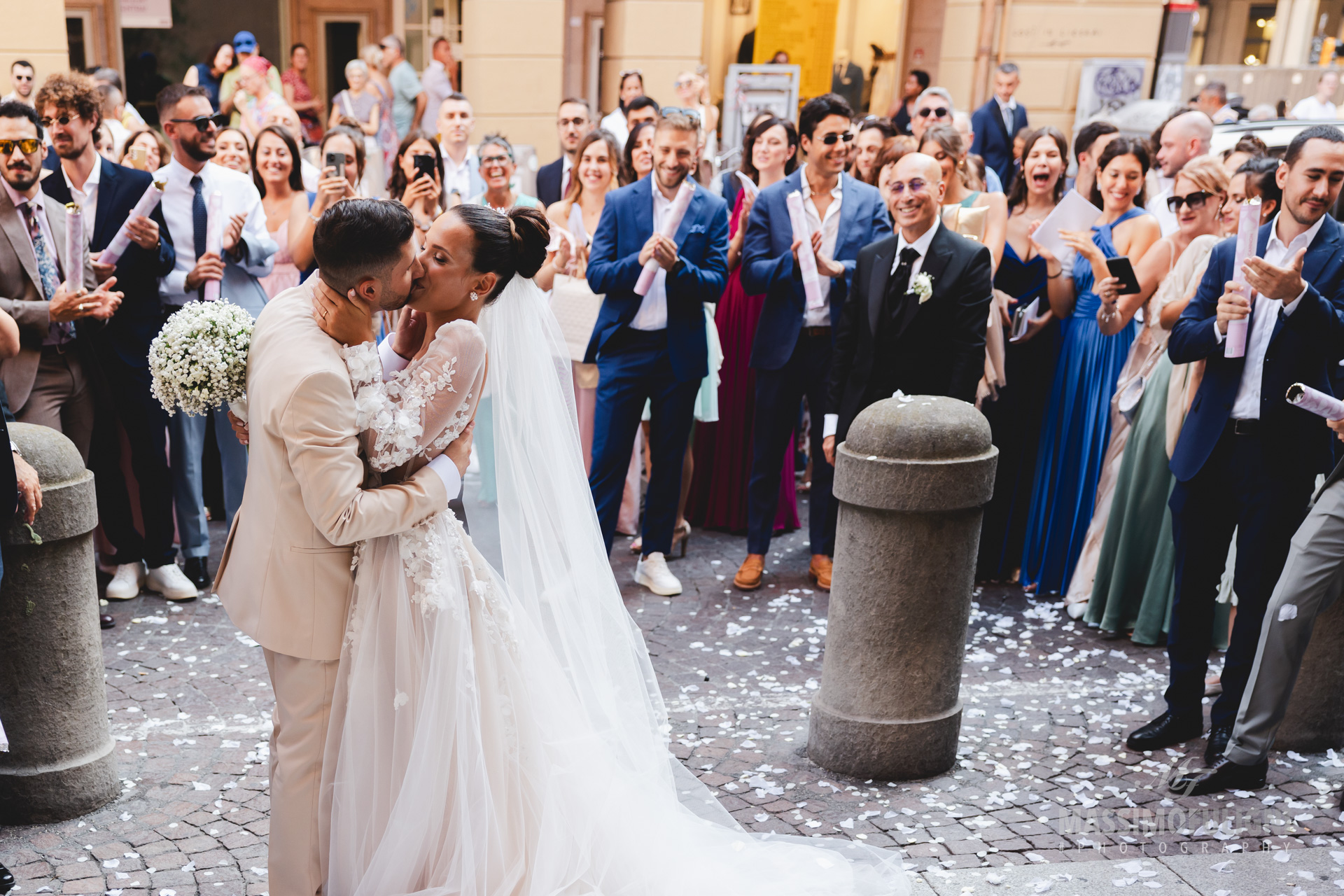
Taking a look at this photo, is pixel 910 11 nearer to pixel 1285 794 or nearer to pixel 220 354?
pixel 1285 794

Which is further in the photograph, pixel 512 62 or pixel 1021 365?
pixel 512 62

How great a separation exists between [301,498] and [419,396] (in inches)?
16.3

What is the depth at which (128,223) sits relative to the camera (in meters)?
5.52

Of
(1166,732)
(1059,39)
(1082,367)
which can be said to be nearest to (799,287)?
(1082,367)

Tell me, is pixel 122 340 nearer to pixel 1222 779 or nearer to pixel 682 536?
pixel 682 536

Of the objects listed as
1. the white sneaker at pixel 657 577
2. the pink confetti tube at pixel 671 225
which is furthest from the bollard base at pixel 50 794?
the pink confetti tube at pixel 671 225

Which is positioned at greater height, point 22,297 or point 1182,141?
point 1182,141

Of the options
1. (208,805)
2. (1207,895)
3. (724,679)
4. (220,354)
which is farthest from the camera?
(724,679)

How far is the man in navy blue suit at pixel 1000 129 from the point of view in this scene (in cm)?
1232

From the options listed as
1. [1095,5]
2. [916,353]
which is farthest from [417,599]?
[1095,5]

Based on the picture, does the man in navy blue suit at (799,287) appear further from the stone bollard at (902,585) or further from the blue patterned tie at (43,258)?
the blue patterned tie at (43,258)

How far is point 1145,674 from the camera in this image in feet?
18.2

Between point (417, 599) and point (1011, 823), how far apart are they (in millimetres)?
2376

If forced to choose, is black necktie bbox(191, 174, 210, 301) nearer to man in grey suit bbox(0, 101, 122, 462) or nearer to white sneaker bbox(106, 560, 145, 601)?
man in grey suit bbox(0, 101, 122, 462)
